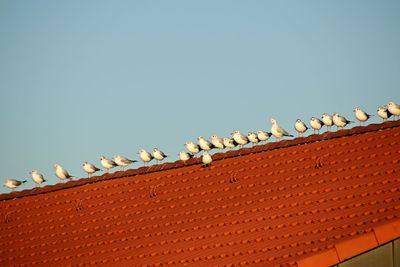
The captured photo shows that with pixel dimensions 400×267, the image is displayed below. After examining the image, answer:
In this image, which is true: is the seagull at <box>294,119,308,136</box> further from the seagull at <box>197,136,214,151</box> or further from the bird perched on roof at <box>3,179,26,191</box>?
the bird perched on roof at <box>3,179,26,191</box>

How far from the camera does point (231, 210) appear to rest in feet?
47.8

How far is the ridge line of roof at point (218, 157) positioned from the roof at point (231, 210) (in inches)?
1.4

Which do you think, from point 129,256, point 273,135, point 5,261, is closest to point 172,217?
point 129,256

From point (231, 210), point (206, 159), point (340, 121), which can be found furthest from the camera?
point (340, 121)

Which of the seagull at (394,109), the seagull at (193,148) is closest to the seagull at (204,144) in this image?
the seagull at (193,148)

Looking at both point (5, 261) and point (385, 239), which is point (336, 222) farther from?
point (5, 261)

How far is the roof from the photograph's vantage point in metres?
12.4

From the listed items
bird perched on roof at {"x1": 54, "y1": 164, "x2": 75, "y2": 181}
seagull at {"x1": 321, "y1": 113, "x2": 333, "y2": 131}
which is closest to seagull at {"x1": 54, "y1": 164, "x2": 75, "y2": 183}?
bird perched on roof at {"x1": 54, "y1": 164, "x2": 75, "y2": 181}

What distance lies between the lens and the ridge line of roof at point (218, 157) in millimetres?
16166

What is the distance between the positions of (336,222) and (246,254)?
5.36 ft

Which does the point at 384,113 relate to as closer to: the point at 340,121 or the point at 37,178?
the point at 340,121

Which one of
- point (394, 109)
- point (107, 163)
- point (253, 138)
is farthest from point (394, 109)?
point (107, 163)

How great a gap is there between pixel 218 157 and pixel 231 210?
3069 millimetres

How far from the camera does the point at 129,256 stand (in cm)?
1420
